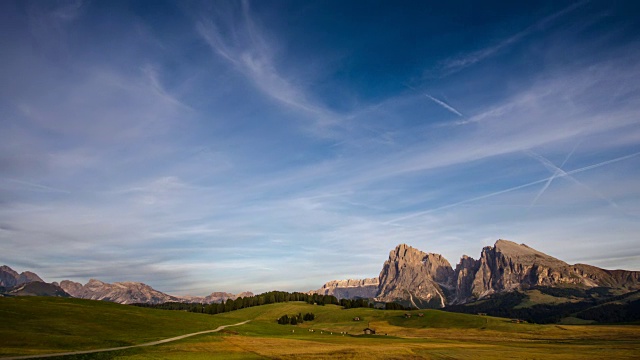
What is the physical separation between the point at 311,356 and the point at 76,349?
37.9m

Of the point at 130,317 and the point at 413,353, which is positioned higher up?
the point at 130,317

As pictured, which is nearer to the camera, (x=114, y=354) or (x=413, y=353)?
(x=114, y=354)

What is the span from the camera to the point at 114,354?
2318 inches

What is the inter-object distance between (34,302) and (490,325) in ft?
610

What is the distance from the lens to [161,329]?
100000 mm

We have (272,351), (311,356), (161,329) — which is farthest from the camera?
(161,329)

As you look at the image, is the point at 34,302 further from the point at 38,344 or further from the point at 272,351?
the point at 272,351

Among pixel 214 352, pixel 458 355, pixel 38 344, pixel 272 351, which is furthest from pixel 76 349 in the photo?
pixel 458 355

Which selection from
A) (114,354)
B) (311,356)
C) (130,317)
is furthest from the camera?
(130,317)

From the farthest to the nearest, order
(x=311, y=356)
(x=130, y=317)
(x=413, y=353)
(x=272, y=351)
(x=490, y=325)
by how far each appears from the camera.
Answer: (x=490, y=325), (x=130, y=317), (x=413, y=353), (x=272, y=351), (x=311, y=356)

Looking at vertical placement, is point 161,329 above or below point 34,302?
below

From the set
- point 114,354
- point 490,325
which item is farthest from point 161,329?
point 490,325

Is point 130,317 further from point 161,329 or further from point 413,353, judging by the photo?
point 413,353

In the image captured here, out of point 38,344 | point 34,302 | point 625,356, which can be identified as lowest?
point 625,356
